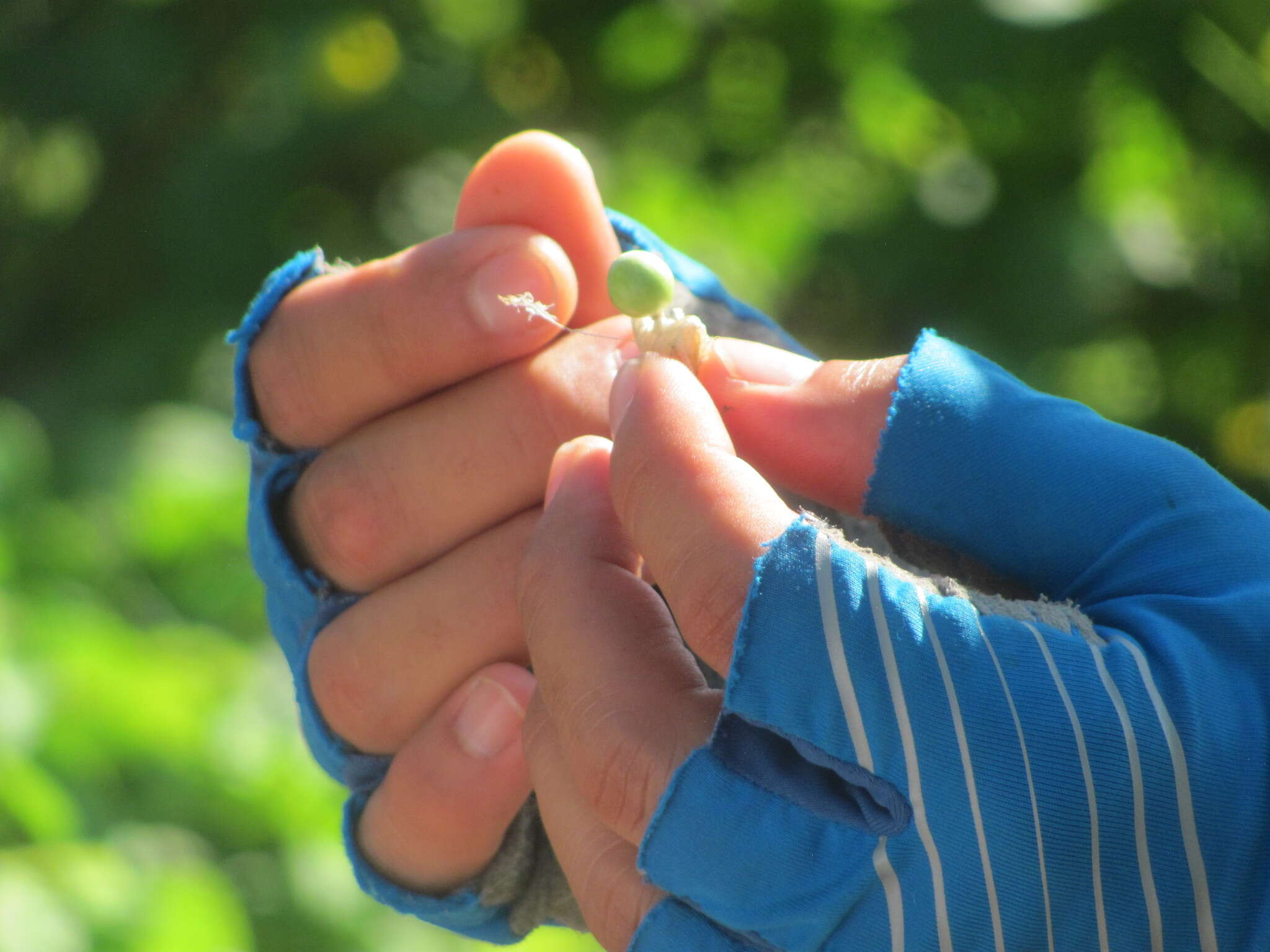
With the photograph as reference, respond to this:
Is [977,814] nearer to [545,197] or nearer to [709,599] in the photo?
[709,599]

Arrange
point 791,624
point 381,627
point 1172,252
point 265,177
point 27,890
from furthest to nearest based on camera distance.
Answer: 1. point 265,177
2. point 1172,252
3. point 27,890
4. point 381,627
5. point 791,624

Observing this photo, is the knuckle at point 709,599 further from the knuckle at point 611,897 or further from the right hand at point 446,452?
the right hand at point 446,452

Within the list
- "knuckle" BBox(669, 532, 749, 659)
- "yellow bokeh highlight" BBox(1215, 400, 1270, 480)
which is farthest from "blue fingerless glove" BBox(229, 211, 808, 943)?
"yellow bokeh highlight" BBox(1215, 400, 1270, 480)

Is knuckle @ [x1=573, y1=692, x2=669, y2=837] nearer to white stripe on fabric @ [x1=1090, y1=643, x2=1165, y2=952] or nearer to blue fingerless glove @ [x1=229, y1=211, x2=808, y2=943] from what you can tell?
white stripe on fabric @ [x1=1090, y1=643, x2=1165, y2=952]

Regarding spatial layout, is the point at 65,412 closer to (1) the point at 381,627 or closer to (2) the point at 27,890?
(2) the point at 27,890

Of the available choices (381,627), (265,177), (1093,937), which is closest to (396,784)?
(381,627)

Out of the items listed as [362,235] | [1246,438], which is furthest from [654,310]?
[362,235]
